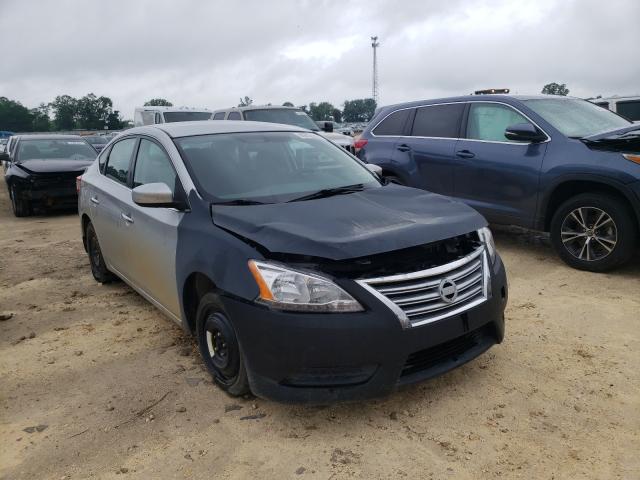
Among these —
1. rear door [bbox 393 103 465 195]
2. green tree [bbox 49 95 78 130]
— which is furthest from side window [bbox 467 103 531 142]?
green tree [bbox 49 95 78 130]

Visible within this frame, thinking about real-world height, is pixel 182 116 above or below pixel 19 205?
above

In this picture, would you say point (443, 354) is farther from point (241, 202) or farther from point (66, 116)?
point (66, 116)

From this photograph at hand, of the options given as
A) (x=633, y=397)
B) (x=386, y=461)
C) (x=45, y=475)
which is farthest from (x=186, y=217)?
(x=633, y=397)

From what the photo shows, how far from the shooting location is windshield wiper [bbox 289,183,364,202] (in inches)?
137

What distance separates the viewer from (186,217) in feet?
11.2

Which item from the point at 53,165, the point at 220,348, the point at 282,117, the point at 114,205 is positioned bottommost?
the point at 220,348

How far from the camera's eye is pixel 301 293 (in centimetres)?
267

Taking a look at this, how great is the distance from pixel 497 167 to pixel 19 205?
9050 mm

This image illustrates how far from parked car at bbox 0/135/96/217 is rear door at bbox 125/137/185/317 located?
22.0 feet

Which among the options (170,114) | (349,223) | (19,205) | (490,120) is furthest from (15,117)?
(349,223)

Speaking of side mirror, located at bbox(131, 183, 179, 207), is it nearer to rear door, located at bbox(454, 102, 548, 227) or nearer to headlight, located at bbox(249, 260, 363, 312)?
headlight, located at bbox(249, 260, 363, 312)

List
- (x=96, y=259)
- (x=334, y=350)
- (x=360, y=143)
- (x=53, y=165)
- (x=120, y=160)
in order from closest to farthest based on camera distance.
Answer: (x=334, y=350) → (x=120, y=160) → (x=96, y=259) → (x=360, y=143) → (x=53, y=165)

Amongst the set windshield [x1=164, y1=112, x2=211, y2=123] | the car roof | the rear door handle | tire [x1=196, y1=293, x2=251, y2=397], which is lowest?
tire [x1=196, y1=293, x2=251, y2=397]

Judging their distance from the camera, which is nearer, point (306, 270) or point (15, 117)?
point (306, 270)
